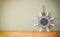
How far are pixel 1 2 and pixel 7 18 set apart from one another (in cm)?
31

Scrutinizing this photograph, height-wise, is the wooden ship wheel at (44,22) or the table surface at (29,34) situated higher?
the wooden ship wheel at (44,22)

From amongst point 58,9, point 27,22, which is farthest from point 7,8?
point 58,9

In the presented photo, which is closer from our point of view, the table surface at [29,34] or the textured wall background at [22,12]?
the table surface at [29,34]

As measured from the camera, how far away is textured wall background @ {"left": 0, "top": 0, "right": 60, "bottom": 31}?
1998mm

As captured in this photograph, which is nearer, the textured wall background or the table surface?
the table surface

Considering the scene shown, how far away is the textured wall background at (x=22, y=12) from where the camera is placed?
200 cm

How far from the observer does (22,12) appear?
2027 millimetres

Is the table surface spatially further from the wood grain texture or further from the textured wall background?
the textured wall background

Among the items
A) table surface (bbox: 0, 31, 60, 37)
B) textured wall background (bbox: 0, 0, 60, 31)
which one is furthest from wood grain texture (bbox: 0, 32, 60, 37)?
textured wall background (bbox: 0, 0, 60, 31)

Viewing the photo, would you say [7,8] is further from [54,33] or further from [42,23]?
[54,33]

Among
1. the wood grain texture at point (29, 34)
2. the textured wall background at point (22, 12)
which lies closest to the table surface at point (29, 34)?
the wood grain texture at point (29, 34)

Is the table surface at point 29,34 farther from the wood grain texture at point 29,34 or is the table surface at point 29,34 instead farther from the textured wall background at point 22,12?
the textured wall background at point 22,12

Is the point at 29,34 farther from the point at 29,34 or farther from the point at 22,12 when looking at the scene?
the point at 22,12

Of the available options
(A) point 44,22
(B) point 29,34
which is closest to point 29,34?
(B) point 29,34
